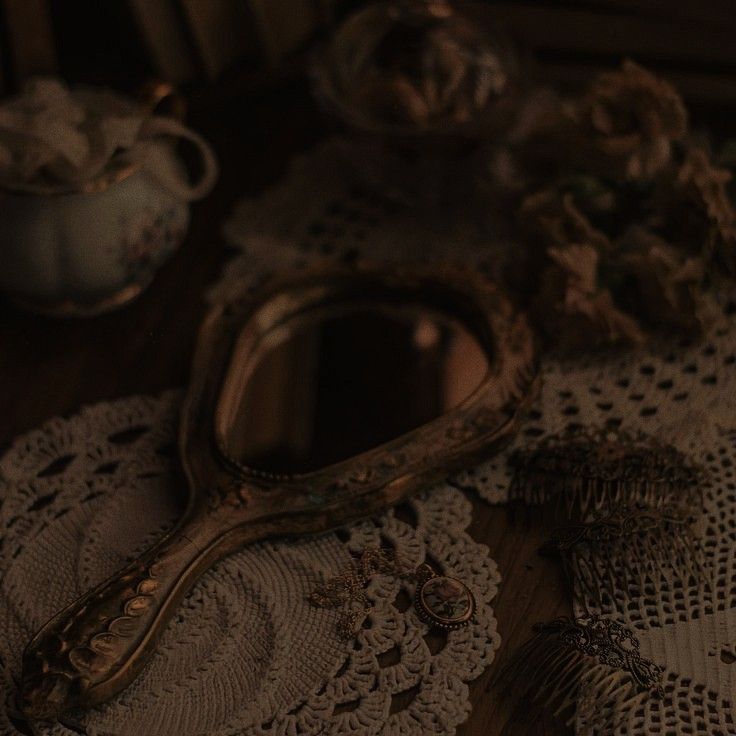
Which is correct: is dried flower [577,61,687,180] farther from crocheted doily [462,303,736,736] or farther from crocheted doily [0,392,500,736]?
crocheted doily [0,392,500,736]

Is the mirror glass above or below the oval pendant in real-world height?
above

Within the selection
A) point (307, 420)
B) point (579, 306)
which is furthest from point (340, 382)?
point (579, 306)

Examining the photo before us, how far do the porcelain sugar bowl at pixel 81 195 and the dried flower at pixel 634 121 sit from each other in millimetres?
365

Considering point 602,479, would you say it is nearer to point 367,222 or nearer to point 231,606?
point 231,606

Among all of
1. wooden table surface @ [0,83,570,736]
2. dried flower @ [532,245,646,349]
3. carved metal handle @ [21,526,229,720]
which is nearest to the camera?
carved metal handle @ [21,526,229,720]

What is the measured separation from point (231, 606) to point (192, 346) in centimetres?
28

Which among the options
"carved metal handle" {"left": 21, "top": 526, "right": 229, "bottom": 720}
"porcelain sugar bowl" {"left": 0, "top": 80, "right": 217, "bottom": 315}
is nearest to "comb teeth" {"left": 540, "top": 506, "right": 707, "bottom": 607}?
"carved metal handle" {"left": 21, "top": 526, "right": 229, "bottom": 720}

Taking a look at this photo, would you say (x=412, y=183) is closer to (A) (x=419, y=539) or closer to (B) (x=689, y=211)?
(B) (x=689, y=211)

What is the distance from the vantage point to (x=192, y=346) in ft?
3.22

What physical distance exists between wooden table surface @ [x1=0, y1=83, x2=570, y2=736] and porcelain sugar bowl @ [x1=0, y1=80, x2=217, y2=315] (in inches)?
1.5

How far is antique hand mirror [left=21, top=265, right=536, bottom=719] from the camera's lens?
719mm

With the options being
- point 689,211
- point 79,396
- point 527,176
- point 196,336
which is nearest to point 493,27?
point 527,176

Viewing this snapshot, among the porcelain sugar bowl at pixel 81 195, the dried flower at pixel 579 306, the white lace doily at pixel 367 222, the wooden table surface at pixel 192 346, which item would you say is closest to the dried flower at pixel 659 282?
the dried flower at pixel 579 306

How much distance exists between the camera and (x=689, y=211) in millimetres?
964
